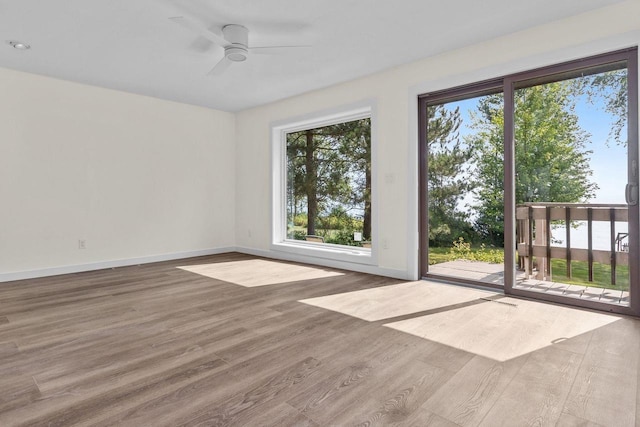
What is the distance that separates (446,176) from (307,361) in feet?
8.69

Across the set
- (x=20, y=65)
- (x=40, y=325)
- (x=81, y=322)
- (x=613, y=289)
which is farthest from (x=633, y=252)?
(x=20, y=65)

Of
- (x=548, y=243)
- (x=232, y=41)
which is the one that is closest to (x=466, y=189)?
(x=548, y=243)

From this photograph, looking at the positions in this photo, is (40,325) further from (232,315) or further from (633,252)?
(633,252)

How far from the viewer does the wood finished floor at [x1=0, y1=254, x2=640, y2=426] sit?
1450 mm

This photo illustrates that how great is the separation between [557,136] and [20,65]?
5494 millimetres

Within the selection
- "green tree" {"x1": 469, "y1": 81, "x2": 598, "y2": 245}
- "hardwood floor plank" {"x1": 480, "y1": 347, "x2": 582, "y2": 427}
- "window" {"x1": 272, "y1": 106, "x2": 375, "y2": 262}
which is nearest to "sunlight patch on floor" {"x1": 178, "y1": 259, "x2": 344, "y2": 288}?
"window" {"x1": 272, "y1": 106, "x2": 375, "y2": 262}

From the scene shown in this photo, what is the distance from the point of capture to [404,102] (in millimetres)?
3857

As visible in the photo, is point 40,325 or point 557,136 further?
point 557,136

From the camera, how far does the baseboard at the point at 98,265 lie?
13.0ft

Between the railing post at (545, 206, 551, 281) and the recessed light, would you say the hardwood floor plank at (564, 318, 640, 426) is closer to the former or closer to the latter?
the railing post at (545, 206, 551, 281)

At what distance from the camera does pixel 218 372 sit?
5.90ft

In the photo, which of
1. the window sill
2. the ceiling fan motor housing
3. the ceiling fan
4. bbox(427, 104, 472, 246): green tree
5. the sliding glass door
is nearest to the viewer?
the sliding glass door

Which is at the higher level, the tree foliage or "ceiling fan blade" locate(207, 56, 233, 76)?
"ceiling fan blade" locate(207, 56, 233, 76)

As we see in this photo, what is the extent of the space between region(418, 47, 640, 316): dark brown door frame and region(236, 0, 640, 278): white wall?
98mm
